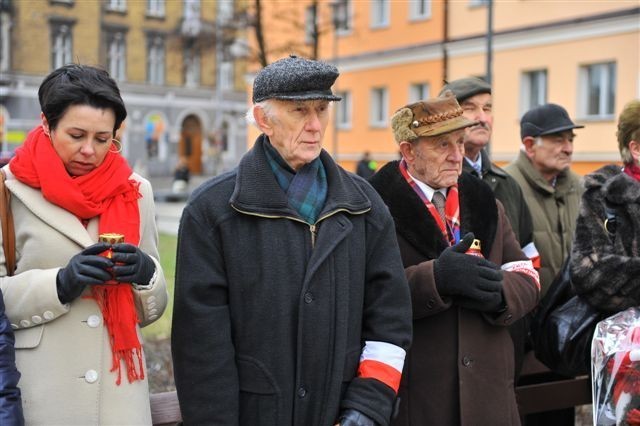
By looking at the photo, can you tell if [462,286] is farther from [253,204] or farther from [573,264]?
[253,204]

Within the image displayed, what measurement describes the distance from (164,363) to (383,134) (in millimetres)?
20512

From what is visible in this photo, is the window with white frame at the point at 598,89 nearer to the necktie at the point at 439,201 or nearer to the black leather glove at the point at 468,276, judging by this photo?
the necktie at the point at 439,201

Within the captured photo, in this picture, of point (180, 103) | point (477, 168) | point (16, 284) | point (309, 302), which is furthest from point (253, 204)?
point (180, 103)

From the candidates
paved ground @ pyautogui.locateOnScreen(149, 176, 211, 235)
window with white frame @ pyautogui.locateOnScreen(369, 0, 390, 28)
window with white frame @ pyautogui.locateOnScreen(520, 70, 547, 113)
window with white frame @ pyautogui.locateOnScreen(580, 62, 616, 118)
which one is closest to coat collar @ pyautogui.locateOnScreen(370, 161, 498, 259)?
paved ground @ pyautogui.locateOnScreen(149, 176, 211, 235)

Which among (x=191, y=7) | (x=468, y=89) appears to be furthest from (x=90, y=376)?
(x=191, y=7)

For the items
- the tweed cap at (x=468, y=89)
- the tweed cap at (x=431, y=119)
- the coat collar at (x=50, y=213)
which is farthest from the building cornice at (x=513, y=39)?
the coat collar at (x=50, y=213)

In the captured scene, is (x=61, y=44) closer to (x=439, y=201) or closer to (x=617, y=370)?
(x=439, y=201)

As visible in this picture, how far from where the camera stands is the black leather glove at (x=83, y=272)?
2.43 metres

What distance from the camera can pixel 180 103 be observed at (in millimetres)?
43688

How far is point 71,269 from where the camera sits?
2455mm

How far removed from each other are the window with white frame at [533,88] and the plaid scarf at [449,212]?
18.5 m

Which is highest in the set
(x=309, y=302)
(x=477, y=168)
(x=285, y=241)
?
(x=477, y=168)

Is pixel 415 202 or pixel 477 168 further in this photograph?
pixel 477 168

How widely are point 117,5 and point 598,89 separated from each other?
15.6 metres
